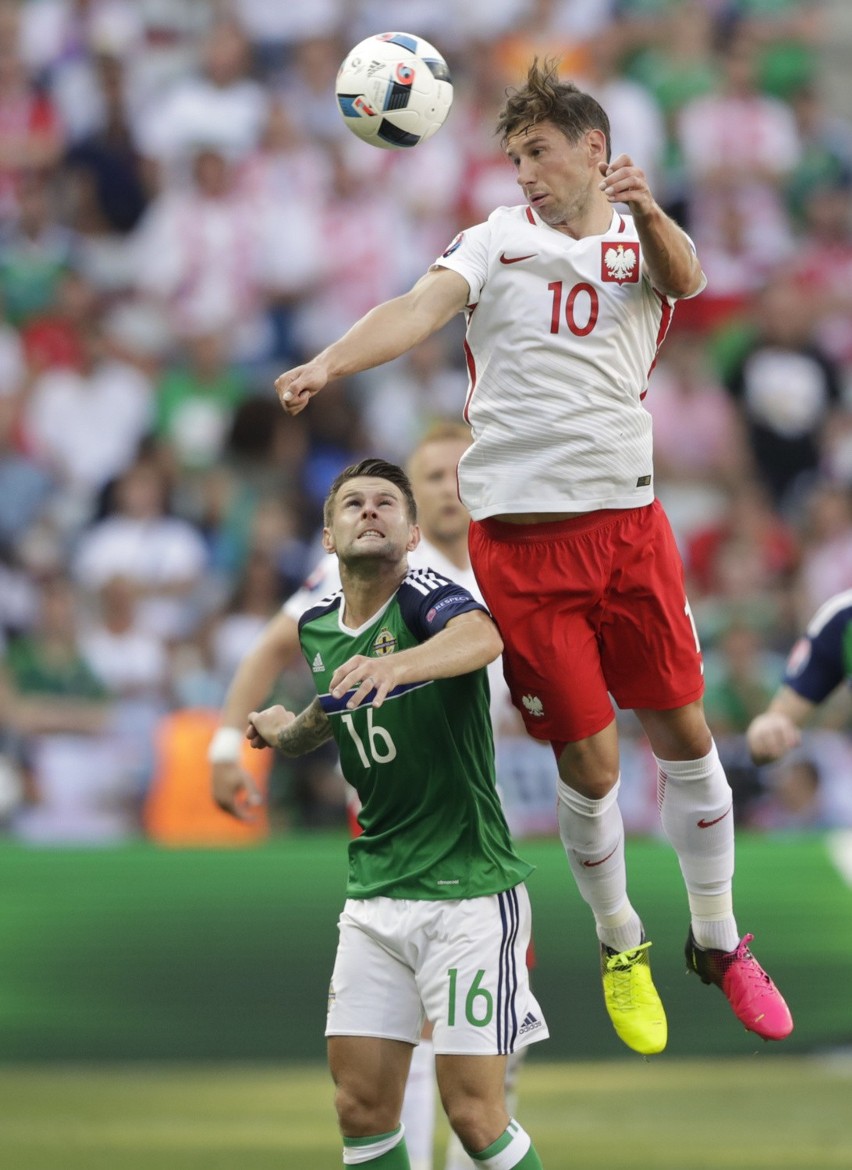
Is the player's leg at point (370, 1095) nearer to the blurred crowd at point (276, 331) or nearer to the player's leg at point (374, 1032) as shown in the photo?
the player's leg at point (374, 1032)

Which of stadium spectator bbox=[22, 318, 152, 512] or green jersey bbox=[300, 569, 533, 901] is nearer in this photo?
green jersey bbox=[300, 569, 533, 901]

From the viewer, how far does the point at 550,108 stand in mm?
5293

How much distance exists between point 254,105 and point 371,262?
1665 mm

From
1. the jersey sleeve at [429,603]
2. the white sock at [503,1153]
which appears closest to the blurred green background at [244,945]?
the white sock at [503,1153]

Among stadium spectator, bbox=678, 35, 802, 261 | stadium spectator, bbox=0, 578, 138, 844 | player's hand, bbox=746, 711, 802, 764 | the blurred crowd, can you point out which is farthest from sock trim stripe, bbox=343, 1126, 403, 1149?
stadium spectator, bbox=678, 35, 802, 261

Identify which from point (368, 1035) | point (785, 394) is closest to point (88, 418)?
point (785, 394)

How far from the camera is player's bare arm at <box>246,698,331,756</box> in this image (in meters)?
5.43

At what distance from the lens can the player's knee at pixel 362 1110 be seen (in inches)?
214

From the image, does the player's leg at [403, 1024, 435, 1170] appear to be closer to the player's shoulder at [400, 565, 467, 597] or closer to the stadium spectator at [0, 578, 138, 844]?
the player's shoulder at [400, 565, 467, 597]

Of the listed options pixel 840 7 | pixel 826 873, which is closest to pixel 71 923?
pixel 826 873

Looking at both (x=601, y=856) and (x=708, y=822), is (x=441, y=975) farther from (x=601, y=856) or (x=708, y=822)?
(x=708, y=822)

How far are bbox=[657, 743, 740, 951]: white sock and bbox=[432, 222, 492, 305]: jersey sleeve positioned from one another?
1585mm

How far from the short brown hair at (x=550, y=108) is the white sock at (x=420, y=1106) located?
10.7ft

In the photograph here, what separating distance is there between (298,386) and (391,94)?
130 centimetres
